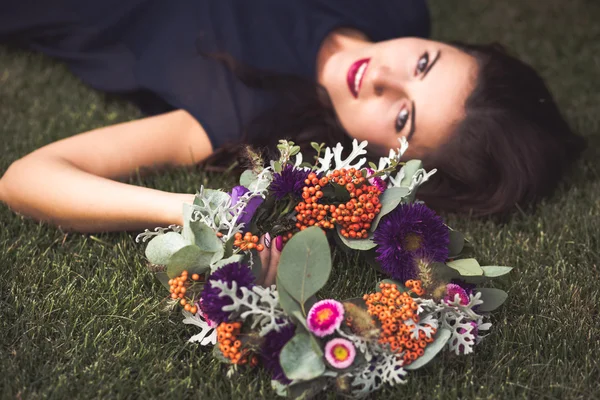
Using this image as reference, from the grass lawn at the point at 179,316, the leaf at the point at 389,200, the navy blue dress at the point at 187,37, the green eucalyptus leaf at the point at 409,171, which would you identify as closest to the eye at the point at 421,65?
the navy blue dress at the point at 187,37

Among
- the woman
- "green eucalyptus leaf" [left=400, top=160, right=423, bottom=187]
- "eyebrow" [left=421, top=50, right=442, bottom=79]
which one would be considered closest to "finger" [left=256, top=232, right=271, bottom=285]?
"green eucalyptus leaf" [left=400, top=160, right=423, bottom=187]

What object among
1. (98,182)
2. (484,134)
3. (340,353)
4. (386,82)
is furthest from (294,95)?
(340,353)

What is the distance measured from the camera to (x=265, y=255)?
4.73 ft

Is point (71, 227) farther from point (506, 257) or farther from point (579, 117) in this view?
point (579, 117)

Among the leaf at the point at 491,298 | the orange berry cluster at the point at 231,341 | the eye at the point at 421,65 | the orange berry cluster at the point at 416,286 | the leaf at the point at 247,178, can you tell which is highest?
the eye at the point at 421,65

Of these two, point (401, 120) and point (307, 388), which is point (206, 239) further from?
point (401, 120)

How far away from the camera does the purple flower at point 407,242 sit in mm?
1412

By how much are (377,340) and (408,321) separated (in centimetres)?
8

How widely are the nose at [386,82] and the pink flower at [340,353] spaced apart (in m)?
1.17

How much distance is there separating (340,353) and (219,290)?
0.26 m

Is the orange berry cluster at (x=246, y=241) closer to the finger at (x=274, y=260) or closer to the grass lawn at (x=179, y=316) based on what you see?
the finger at (x=274, y=260)

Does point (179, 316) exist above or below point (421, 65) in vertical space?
below

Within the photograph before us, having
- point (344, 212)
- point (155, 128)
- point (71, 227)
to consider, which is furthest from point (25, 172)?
point (344, 212)

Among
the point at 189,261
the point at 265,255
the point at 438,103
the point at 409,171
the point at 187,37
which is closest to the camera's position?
the point at 189,261
